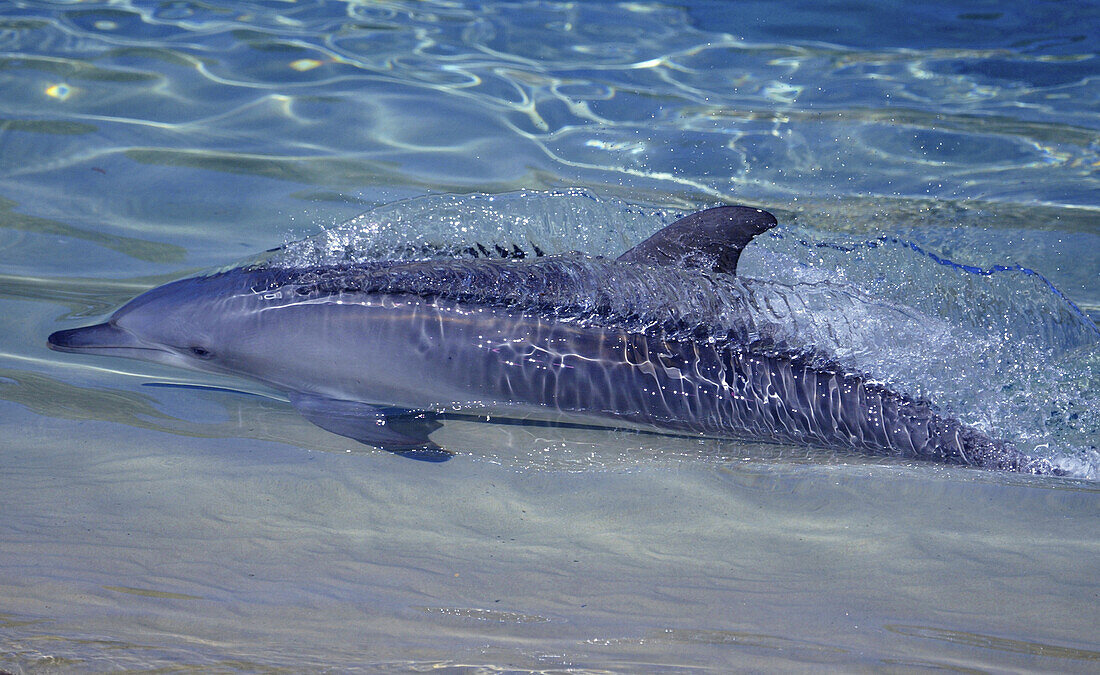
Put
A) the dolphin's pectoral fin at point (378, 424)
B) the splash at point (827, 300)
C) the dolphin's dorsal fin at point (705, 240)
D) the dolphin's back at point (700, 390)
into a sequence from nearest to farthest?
the dolphin's pectoral fin at point (378, 424), the dolphin's back at point (700, 390), the splash at point (827, 300), the dolphin's dorsal fin at point (705, 240)

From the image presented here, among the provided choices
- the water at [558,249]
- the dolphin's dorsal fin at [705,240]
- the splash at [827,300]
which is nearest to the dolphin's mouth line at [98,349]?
the water at [558,249]

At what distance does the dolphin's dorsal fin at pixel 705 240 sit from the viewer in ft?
17.1

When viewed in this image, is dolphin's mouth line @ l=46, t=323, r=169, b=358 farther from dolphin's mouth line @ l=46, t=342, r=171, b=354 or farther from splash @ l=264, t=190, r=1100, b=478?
splash @ l=264, t=190, r=1100, b=478

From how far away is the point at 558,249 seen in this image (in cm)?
609

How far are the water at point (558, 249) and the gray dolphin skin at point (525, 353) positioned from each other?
0.17 metres

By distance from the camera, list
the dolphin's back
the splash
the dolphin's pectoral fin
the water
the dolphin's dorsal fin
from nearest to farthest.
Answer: the water, the dolphin's pectoral fin, the dolphin's back, the splash, the dolphin's dorsal fin

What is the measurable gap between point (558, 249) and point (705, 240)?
123cm

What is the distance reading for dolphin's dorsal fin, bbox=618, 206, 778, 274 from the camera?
5.22m

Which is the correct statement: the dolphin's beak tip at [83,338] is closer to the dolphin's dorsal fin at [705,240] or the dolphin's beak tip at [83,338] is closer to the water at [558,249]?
the water at [558,249]

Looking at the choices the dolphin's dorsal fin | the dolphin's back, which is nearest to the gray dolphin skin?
the dolphin's back

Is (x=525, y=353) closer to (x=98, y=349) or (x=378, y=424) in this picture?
(x=378, y=424)

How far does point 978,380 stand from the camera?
4.94 m

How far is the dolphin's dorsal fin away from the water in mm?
763

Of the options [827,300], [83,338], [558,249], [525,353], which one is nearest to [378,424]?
[525,353]
